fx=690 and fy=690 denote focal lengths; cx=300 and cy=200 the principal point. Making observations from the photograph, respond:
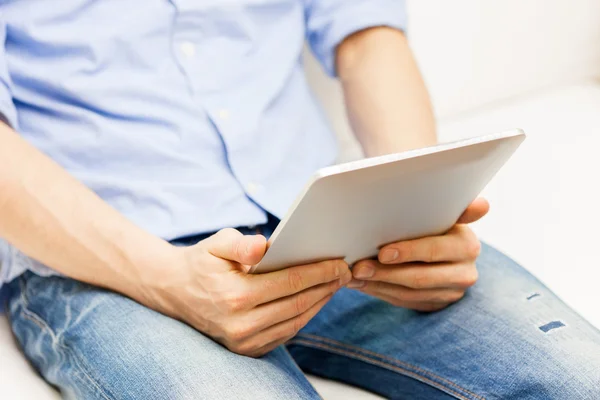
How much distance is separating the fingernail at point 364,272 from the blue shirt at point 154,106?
0.46 feet

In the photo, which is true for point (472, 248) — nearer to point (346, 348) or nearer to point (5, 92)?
point (346, 348)

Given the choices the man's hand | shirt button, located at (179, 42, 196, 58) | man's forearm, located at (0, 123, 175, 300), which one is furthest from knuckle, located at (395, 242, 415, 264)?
shirt button, located at (179, 42, 196, 58)

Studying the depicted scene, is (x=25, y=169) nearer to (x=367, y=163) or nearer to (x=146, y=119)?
(x=146, y=119)

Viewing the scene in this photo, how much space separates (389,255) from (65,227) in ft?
0.98

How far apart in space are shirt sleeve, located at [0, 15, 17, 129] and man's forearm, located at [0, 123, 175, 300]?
0.7 inches

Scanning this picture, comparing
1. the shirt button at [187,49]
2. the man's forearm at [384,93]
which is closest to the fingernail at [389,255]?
the man's forearm at [384,93]

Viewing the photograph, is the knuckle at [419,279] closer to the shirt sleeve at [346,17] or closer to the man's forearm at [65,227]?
the man's forearm at [65,227]

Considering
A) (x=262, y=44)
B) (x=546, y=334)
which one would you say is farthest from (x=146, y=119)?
(x=546, y=334)

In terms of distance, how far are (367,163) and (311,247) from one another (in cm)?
12

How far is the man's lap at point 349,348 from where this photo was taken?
0.59 m

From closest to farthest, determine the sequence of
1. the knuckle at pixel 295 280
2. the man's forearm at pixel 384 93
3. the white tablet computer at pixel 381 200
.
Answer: the white tablet computer at pixel 381 200, the knuckle at pixel 295 280, the man's forearm at pixel 384 93

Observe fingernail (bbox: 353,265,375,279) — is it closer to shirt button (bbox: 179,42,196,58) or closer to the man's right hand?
the man's right hand

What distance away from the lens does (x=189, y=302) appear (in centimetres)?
62

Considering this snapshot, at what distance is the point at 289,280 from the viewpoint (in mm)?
591
